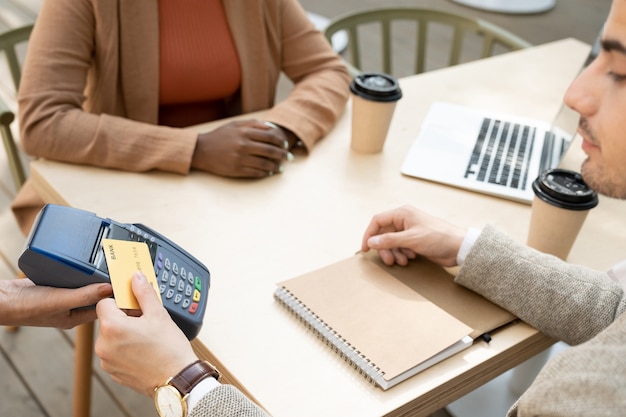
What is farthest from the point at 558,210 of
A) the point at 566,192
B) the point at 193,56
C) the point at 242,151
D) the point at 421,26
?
the point at 421,26

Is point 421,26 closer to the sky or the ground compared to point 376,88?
closer to the ground

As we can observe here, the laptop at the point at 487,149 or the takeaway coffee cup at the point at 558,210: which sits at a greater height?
the takeaway coffee cup at the point at 558,210

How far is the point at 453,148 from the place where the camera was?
1373 millimetres

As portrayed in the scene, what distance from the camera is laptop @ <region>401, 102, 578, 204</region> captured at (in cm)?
128

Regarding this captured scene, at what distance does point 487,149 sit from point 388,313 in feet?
1.95

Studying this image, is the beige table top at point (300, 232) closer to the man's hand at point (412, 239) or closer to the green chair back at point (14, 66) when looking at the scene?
the man's hand at point (412, 239)

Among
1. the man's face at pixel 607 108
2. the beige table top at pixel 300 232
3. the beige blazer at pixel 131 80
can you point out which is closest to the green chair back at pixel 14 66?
the beige blazer at pixel 131 80

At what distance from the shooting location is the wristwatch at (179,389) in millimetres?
761

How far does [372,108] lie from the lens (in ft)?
4.22

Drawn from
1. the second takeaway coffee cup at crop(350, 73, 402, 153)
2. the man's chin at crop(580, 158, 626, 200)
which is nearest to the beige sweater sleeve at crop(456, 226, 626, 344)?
the man's chin at crop(580, 158, 626, 200)

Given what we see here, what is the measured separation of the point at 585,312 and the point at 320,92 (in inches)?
29.7

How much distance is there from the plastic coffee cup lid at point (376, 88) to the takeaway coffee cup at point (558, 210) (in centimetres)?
35

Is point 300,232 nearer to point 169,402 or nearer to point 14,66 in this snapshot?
point 169,402

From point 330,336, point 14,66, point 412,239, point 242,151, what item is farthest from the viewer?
point 14,66
